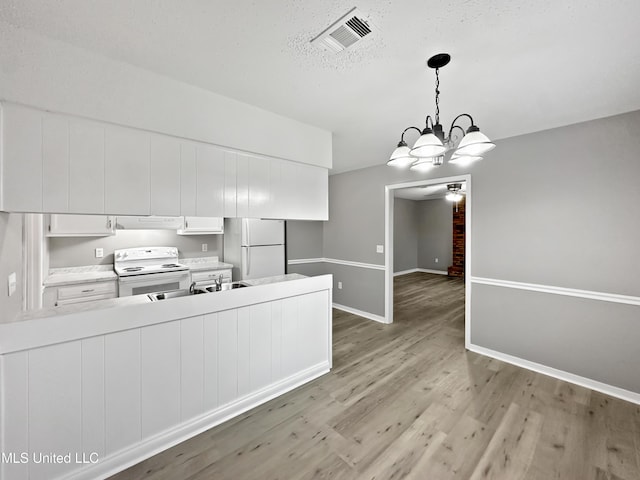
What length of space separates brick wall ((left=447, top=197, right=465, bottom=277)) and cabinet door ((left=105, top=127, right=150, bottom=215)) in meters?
8.42

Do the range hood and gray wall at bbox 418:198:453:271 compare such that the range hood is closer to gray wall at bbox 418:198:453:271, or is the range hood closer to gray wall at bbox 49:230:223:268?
gray wall at bbox 49:230:223:268

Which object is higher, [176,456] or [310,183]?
[310,183]

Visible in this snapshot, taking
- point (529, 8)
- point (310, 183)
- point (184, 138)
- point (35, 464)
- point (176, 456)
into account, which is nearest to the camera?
point (529, 8)

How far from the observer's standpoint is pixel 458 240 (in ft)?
27.6

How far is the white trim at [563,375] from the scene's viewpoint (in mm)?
2422

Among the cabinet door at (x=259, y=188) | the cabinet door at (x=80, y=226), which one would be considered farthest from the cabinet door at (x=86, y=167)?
the cabinet door at (x=80, y=226)

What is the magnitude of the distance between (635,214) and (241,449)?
12.4ft

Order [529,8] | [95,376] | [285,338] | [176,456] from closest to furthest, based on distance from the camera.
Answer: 1. [529,8]
2. [95,376]
3. [176,456]
4. [285,338]

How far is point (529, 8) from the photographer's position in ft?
4.29

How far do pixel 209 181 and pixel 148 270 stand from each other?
7.23 feet

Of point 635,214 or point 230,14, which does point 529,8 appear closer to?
point 230,14

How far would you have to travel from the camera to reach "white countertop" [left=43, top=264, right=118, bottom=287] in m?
3.06

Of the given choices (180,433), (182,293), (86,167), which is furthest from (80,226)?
(180,433)

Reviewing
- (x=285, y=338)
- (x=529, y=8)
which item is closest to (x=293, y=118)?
(x=529, y=8)
